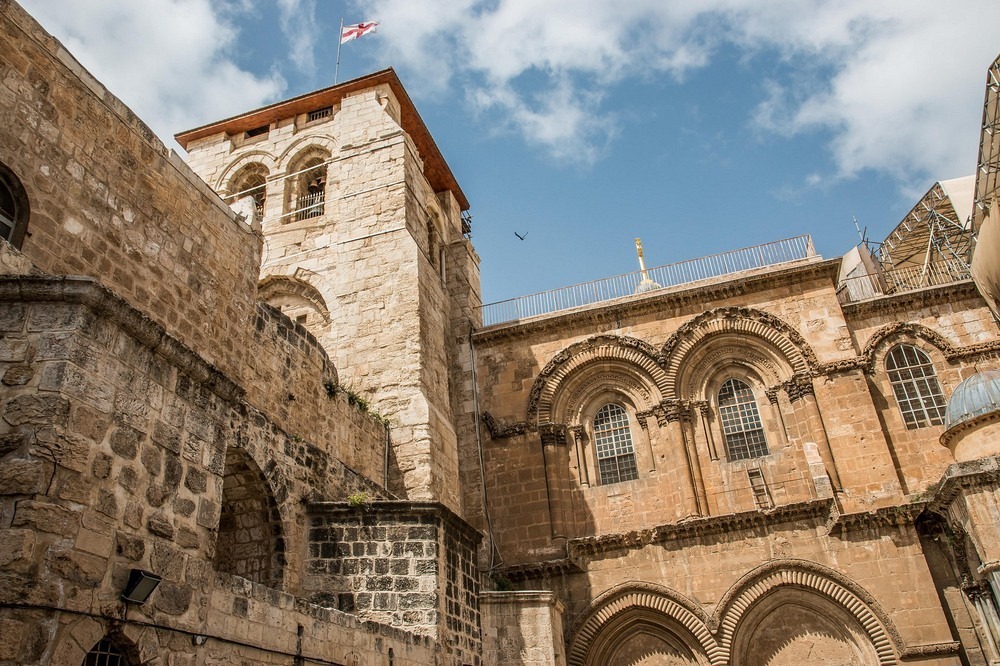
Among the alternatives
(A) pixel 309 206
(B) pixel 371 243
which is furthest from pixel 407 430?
(A) pixel 309 206

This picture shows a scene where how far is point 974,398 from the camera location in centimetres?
1266

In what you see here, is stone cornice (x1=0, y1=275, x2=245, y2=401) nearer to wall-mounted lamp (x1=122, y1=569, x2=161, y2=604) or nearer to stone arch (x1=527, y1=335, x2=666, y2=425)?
wall-mounted lamp (x1=122, y1=569, x2=161, y2=604)

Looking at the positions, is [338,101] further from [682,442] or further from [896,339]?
[896,339]

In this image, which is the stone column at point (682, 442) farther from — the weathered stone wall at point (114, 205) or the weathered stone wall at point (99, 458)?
the weathered stone wall at point (99, 458)

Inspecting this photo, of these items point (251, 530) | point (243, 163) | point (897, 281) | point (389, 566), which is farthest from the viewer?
point (243, 163)

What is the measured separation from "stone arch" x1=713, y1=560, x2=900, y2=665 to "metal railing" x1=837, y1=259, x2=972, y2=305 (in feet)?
22.2

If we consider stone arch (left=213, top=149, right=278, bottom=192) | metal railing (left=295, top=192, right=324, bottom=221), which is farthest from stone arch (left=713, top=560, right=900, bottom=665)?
stone arch (left=213, top=149, right=278, bottom=192)

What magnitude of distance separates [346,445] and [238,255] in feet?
11.6

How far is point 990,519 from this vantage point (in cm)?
1141

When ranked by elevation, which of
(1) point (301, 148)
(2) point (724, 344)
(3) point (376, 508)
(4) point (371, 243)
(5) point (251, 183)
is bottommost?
(3) point (376, 508)

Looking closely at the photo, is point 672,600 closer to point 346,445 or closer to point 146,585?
point 346,445

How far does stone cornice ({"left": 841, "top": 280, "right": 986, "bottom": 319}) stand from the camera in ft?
50.0

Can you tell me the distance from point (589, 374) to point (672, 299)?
2.27 m

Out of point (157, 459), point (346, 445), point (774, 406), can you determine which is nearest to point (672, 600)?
point (774, 406)
